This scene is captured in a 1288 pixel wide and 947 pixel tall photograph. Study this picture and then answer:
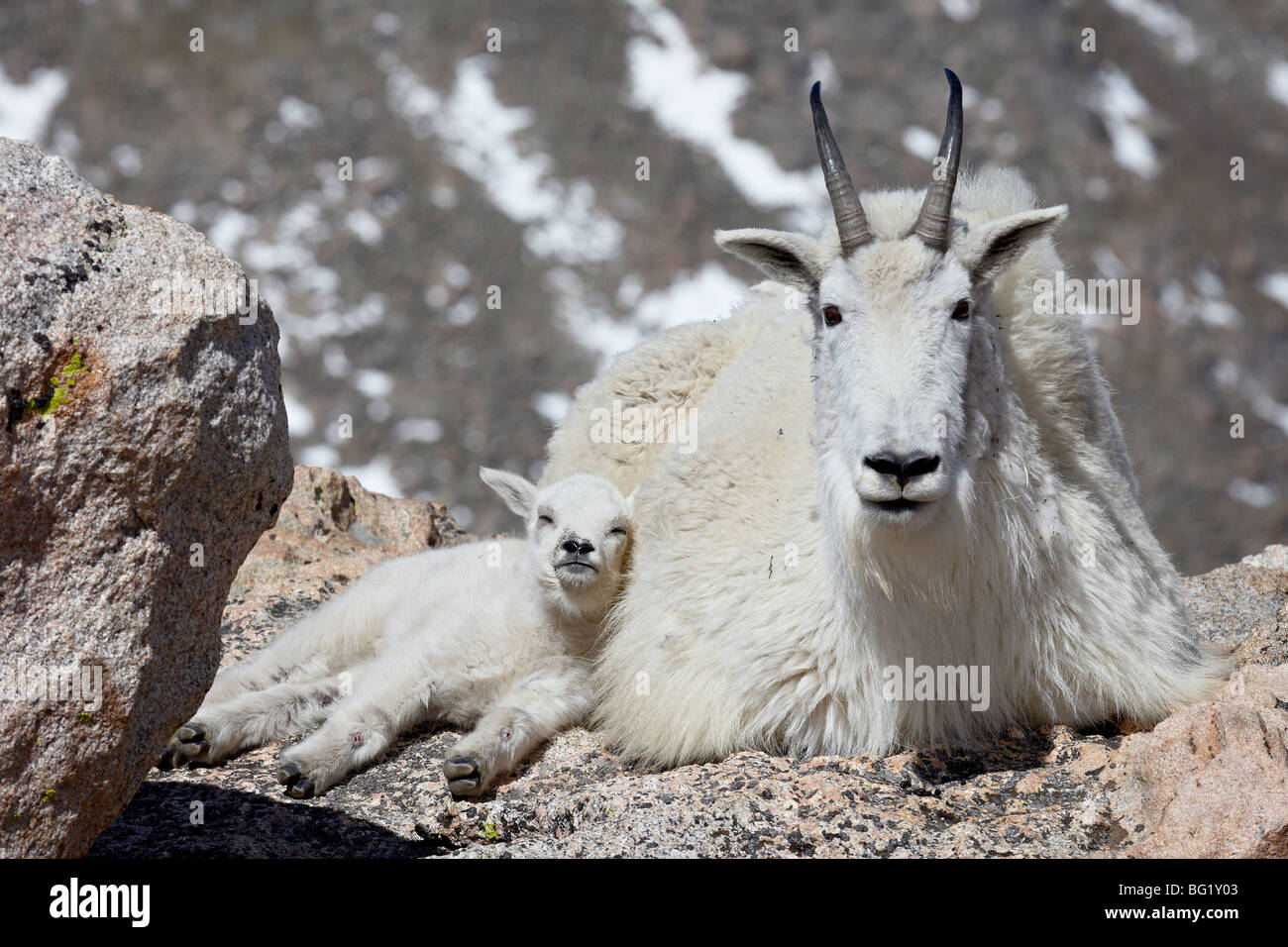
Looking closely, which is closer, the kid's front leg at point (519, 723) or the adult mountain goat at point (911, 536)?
the adult mountain goat at point (911, 536)

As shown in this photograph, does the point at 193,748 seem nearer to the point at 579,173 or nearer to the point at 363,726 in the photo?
the point at 363,726

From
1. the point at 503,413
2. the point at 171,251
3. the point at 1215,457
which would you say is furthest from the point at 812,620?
the point at 1215,457

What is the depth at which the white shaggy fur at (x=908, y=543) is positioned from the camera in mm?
4234

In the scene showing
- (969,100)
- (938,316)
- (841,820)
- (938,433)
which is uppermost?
(969,100)

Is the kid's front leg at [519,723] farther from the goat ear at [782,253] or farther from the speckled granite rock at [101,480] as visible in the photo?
the goat ear at [782,253]

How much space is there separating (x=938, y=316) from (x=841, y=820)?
67.0 inches

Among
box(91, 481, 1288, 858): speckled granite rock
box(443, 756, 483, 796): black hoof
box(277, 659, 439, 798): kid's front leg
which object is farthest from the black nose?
box(277, 659, 439, 798): kid's front leg

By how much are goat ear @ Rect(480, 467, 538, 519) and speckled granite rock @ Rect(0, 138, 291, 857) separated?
8.68 ft

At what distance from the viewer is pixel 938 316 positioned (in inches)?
167

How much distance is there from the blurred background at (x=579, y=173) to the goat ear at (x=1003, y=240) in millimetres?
18702

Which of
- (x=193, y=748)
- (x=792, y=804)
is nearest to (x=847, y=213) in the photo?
(x=792, y=804)

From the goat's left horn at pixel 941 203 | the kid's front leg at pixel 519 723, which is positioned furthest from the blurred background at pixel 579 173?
the goat's left horn at pixel 941 203

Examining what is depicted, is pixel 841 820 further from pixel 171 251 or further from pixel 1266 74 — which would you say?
pixel 1266 74

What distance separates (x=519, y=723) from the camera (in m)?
5.27
